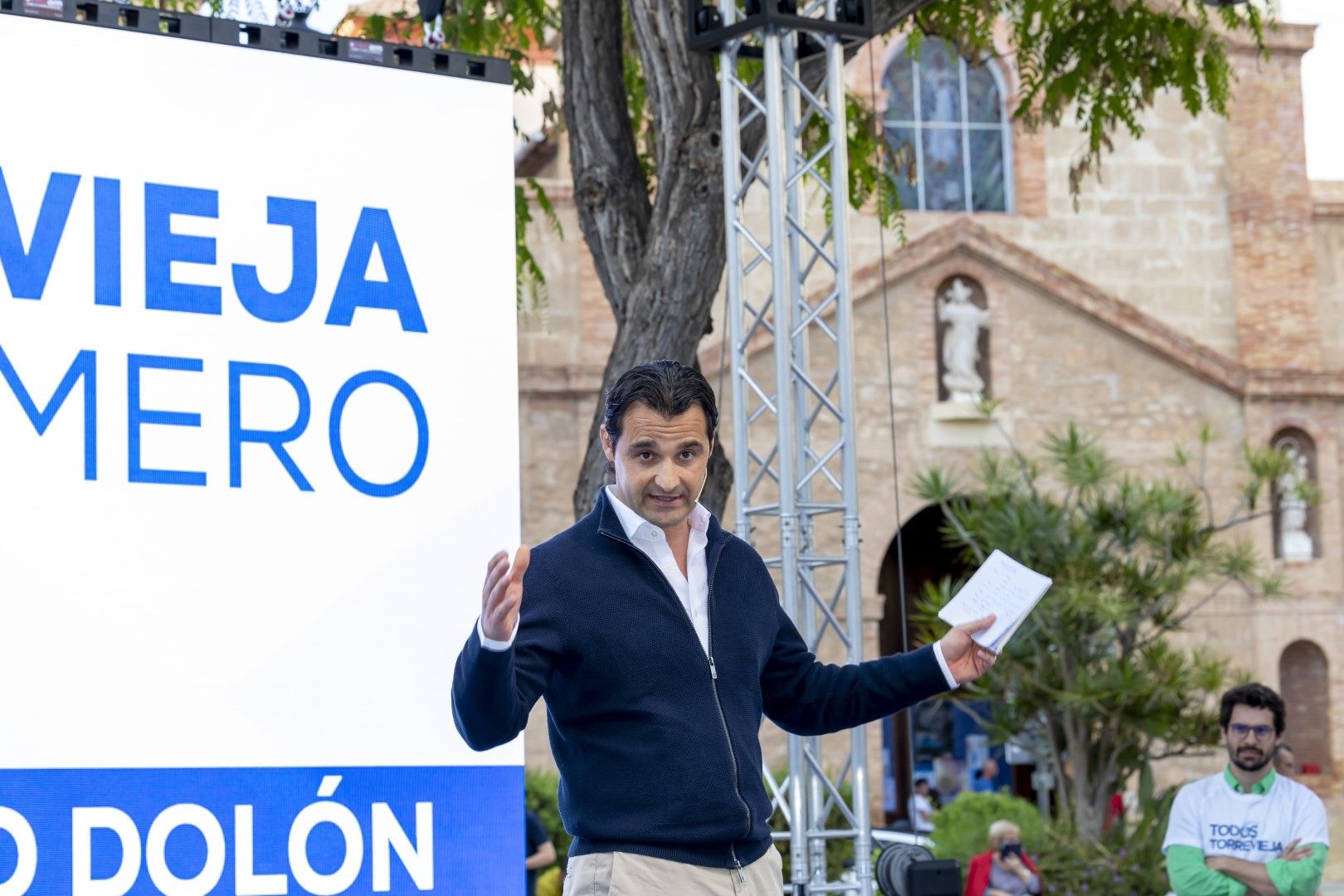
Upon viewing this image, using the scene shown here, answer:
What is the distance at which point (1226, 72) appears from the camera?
10.0 m

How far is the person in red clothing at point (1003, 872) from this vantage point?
10.9m

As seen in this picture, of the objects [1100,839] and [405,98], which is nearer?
[405,98]

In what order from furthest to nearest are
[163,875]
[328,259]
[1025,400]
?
[1025,400], [328,259], [163,875]

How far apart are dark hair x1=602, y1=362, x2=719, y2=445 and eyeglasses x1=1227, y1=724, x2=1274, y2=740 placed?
11.8 feet

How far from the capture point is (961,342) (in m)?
21.4

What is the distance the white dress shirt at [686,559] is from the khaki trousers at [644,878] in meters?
0.38

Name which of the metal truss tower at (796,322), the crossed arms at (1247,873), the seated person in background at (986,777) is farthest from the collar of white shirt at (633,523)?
the seated person in background at (986,777)

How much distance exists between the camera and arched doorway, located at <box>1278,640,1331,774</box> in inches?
847

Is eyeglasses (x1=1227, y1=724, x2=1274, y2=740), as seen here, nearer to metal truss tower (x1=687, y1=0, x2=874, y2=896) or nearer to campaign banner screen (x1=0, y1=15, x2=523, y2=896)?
metal truss tower (x1=687, y1=0, x2=874, y2=896)

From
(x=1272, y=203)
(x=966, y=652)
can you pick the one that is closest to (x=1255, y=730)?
(x=966, y=652)

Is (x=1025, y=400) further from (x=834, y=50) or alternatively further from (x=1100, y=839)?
(x=834, y=50)

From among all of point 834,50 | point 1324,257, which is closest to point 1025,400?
point 1324,257

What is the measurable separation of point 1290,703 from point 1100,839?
28.3 feet

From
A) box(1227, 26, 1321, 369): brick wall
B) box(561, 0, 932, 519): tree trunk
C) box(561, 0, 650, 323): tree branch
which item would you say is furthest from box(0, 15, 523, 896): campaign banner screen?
box(1227, 26, 1321, 369): brick wall
